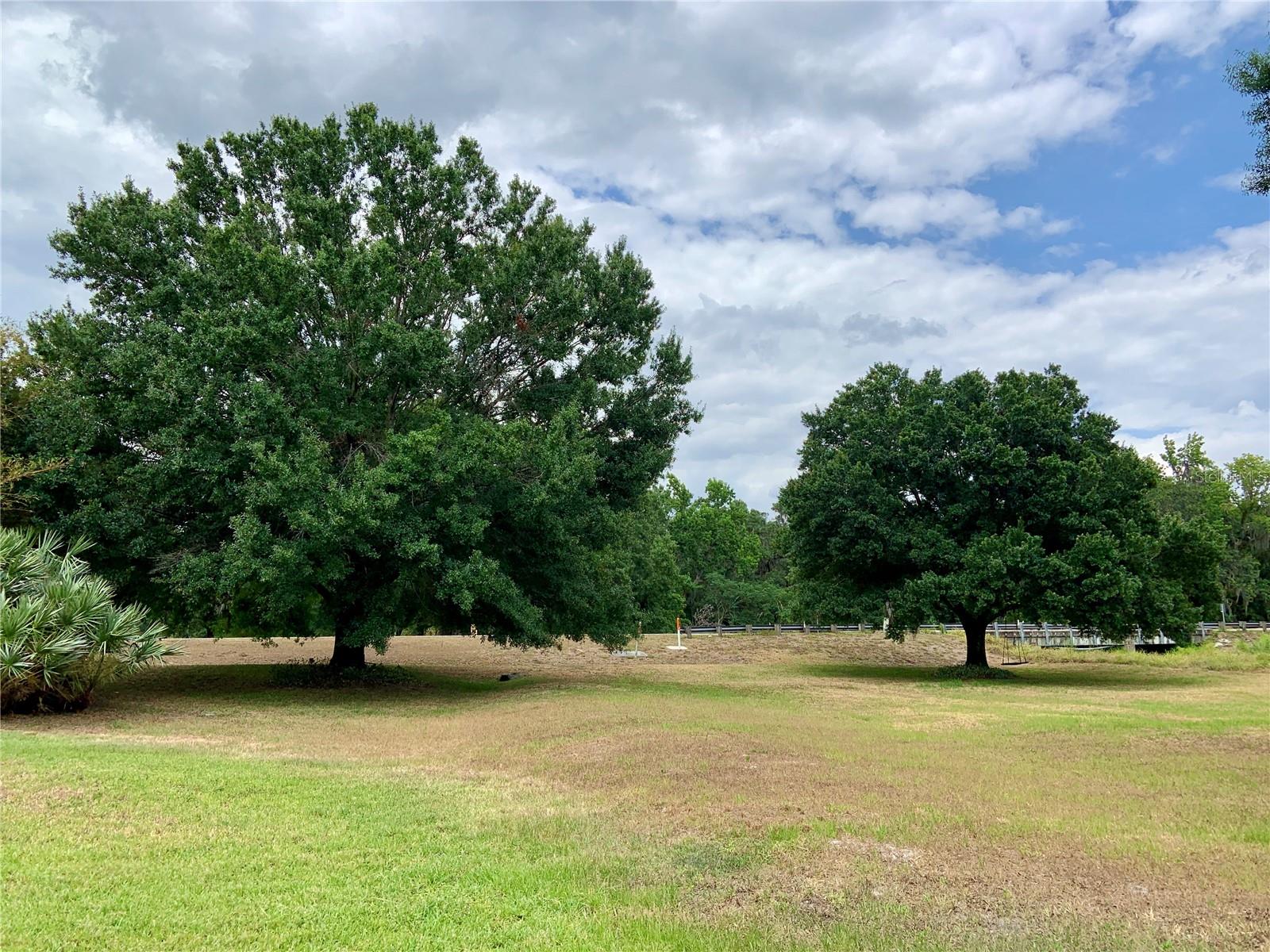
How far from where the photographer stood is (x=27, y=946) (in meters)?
4.43

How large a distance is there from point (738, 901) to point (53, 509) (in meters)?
18.5

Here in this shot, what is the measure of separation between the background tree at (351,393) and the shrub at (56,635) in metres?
2.41

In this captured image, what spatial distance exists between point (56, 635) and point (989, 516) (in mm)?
26953

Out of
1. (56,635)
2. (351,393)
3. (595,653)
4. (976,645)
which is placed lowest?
(595,653)

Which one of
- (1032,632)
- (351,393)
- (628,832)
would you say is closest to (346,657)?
(351,393)

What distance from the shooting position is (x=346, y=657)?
75.2ft

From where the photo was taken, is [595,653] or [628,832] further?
[595,653]

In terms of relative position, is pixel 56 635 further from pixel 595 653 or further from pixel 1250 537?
pixel 1250 537

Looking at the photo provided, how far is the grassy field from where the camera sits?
5.04 metres

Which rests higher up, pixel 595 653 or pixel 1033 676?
pixel 1033 676

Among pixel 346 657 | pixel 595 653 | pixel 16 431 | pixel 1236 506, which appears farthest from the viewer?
pixel 1236 506

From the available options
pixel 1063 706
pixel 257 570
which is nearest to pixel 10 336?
pixel 257 570

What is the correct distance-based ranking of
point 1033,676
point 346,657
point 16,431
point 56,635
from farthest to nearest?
1. point 1033,676
2. point 346,657
3. point 16,431
4. point 56,635

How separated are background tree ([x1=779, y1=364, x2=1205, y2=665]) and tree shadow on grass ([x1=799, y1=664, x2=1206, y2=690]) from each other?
1755mm
